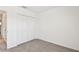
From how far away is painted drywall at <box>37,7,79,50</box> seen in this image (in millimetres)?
2787

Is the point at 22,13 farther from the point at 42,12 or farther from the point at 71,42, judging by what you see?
the point at 71,42

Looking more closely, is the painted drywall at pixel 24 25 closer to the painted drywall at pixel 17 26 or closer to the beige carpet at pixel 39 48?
the painted drywall at pixel 17 26

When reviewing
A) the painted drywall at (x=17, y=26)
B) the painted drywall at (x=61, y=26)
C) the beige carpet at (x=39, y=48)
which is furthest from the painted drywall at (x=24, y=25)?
the painted drywall at (x=61, y=26)

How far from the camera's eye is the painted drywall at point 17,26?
9.27ft

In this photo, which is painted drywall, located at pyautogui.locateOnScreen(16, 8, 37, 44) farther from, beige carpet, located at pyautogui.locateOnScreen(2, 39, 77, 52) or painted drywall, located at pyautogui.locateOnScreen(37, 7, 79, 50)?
painted drywall, located at pyautogui.locateOnScreen(37, 7, 79, 50)

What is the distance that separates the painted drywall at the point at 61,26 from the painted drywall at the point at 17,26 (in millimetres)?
847

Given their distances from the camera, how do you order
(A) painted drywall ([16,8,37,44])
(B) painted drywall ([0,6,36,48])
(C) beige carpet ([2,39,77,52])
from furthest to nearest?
(A) painted drywall ([16,8,37,44])
(B) painted drywall ([0,6,36,48])
(C) beige carpet ([2,39,77,52])

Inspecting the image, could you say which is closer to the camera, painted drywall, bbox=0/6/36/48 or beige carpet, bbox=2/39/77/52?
beige carpet, bbox=2/39/77/52

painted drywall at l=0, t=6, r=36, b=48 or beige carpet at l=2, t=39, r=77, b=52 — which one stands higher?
painted drywall at l=0, t=6, r=36, b=48

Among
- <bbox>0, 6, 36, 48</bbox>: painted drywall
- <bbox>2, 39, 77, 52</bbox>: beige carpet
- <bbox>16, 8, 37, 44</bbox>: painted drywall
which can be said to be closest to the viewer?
<bbox>2, 39, 77, 52</bbox>: beige carpet

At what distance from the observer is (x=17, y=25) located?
10.7 feet

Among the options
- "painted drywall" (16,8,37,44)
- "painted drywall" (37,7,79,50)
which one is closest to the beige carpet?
"painted drywall" (37,7,79,50)

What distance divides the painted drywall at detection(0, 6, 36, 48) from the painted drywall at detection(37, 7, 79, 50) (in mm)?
847

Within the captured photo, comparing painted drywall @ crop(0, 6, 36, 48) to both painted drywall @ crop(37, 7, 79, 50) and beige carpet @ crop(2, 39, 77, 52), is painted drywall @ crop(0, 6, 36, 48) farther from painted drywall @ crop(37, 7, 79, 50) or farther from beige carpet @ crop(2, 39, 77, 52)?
painted drywall @ crop(37, 7, 79, 50)
